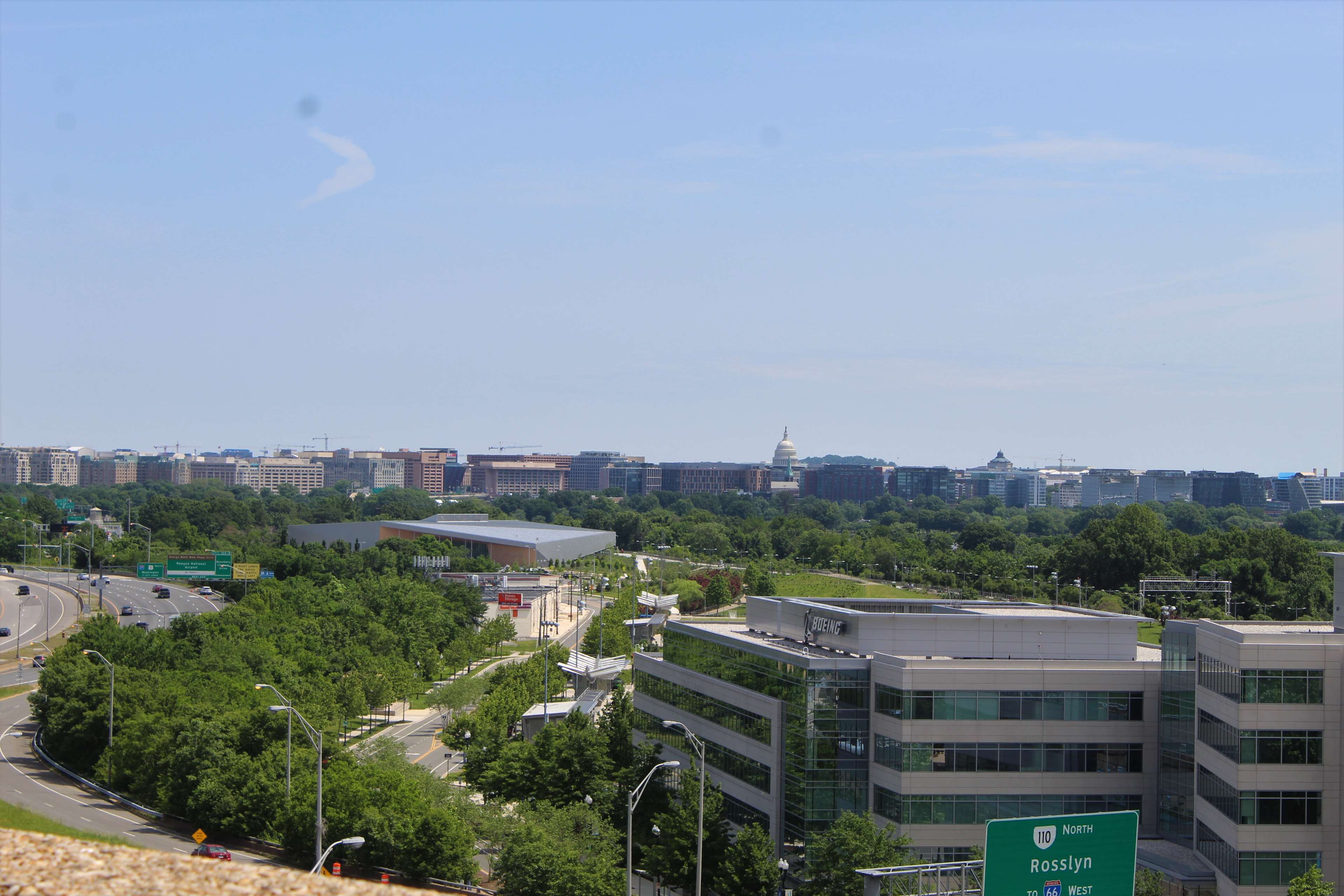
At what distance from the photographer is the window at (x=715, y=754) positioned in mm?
48344

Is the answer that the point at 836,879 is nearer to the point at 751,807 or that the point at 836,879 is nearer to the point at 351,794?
the point at 751,807

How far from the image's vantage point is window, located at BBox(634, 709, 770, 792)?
48344 millimetres

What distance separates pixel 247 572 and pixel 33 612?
21703 millimetres

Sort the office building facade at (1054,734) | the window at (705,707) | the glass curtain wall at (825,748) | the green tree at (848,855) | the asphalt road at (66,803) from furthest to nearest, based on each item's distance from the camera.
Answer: the asphalt road at (66,803) < the window at (705,707) < the glass curtain wall at (825,748) < the green tree at (848,855) < the office building facade at (1054,734)

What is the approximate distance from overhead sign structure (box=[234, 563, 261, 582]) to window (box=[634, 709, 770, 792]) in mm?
80514

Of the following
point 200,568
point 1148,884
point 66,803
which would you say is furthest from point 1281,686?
point 200,568

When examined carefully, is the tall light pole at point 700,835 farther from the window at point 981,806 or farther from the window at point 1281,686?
the window at point 1281,686

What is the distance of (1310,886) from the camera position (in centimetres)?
3434

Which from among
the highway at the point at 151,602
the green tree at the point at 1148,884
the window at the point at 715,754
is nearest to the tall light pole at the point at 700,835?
the window at the point at 715,754

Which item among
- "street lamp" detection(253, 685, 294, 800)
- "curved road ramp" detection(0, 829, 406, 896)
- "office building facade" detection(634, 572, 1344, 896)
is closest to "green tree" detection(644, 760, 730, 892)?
"office building facade" detection(634, 572, 1344, 896)

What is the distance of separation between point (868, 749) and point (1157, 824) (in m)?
10.7

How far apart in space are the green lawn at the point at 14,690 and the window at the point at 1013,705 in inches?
2888

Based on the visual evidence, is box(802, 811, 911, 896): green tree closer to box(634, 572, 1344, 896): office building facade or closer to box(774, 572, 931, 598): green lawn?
box(634, 572, 1344, 896): office building facade

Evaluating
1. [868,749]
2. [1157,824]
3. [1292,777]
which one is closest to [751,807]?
[868,749]
